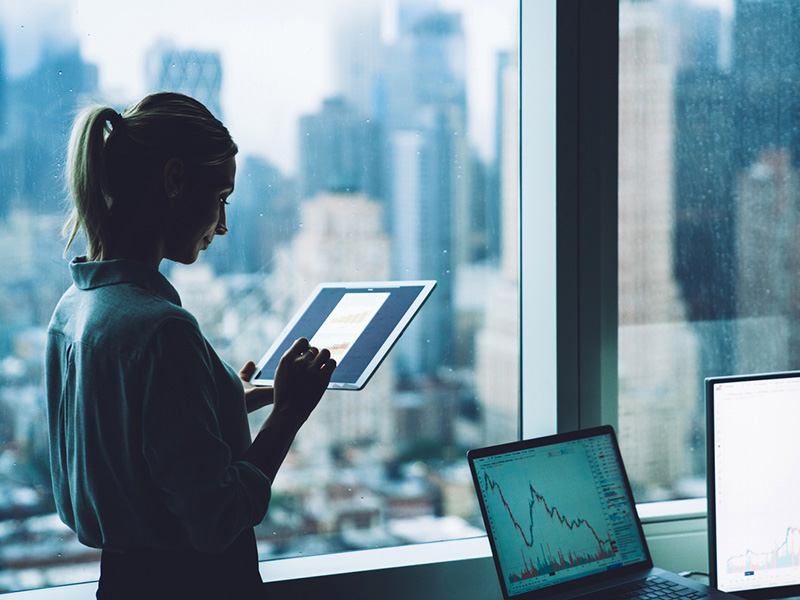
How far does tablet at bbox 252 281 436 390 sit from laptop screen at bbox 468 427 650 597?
0.28 metres

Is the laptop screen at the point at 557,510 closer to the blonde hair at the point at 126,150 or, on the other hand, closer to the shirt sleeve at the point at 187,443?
the shirt sleeve at the point at 187,443

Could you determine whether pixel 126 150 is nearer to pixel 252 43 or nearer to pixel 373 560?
pixel 252 43

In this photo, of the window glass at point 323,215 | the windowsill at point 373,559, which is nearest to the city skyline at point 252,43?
the window glass at point 323,215

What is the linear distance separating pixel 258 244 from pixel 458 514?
2.47 feet

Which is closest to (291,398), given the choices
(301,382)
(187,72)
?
(301,382)

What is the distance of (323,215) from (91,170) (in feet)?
2.11

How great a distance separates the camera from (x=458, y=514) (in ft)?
5.44

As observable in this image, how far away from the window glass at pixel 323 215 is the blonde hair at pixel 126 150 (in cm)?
51

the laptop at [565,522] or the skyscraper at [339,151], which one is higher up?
the skyscraper at [339,151]

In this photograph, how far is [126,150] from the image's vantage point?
3.21 feet

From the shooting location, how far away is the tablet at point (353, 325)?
1.15 meters

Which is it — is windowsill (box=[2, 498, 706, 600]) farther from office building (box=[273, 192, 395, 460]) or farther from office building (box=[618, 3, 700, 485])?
office building (box=[273, 192, 395, 460])

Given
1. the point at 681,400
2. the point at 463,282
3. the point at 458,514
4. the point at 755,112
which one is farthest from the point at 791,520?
the point at 755,112

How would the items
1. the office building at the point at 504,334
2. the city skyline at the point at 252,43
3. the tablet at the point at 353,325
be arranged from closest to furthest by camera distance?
the tablet at the point at 353,325
the city skyline at the point at 252,43
the office building at the point at 504,334
